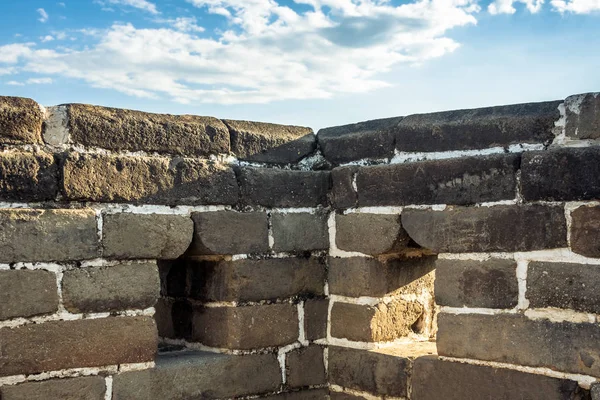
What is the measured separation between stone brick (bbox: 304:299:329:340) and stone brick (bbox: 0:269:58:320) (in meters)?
1.53

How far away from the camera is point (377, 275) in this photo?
4141 mm

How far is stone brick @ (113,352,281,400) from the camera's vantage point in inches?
144

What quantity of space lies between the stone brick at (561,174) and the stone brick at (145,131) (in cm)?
169

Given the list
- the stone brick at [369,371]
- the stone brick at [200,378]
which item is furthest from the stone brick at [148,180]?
the stone brick at [369,371]

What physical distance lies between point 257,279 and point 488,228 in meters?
1.34

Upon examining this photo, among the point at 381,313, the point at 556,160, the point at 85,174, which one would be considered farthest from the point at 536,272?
the point at 85,174

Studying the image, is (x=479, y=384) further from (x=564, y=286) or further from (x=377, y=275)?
(x=377, y=275)

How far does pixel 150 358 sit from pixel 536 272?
199 cm

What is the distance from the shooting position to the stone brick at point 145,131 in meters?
3.59

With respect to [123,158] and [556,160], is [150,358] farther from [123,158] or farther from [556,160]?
[556,160]

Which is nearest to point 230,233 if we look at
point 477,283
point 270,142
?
point 270,142

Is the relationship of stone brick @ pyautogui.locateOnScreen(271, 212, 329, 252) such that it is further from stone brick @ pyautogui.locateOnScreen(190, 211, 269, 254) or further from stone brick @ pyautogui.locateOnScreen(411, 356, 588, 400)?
stone brick @ pyautogui.locateOnScreen(411, 356, 588, 400)

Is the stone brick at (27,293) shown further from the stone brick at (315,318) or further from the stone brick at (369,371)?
the stone brick at (369,371)

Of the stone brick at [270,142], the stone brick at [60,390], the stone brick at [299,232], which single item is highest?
the stone brick at [270,142]
